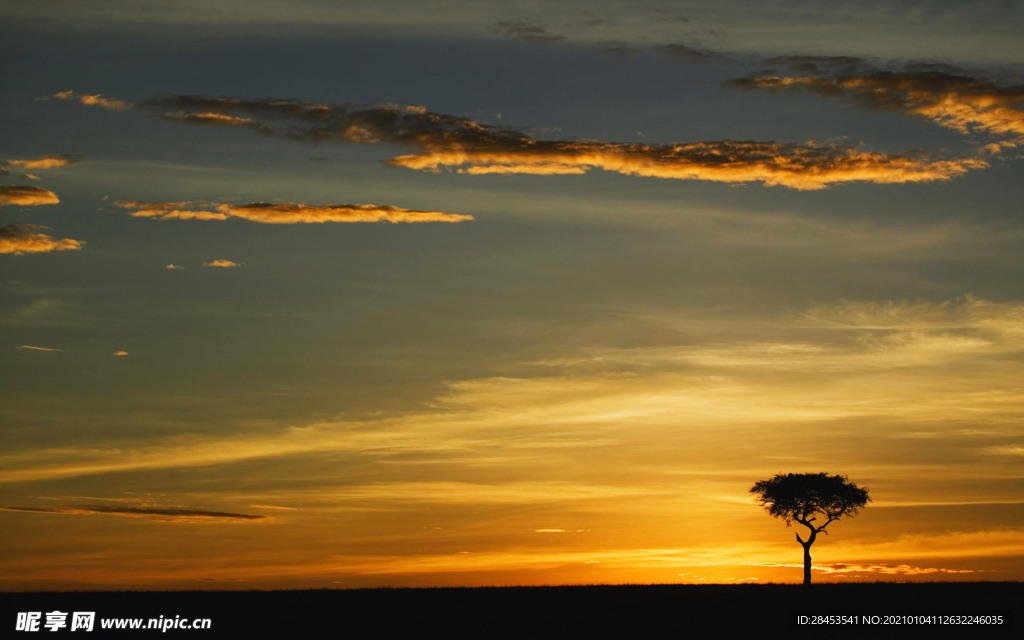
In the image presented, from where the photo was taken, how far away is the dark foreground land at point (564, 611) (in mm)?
49625

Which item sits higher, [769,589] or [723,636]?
[769,589]

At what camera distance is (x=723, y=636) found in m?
48.3

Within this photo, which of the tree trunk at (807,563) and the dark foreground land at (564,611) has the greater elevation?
the tree trunk at (807,563)

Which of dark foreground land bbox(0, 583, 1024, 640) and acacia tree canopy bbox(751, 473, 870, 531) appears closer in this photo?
dark foreground land bbox(0, 583, 1024, 640)

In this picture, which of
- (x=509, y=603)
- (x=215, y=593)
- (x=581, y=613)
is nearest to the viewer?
(x=581, y=613)

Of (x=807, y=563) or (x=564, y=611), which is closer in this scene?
(x=564, y=611)

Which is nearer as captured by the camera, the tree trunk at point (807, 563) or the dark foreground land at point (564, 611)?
the dark foreground land at point (564, 611)

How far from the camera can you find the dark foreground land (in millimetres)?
49625

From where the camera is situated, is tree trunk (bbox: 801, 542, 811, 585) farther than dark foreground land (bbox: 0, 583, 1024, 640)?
Yes

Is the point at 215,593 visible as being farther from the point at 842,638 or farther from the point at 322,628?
the point at 842,638

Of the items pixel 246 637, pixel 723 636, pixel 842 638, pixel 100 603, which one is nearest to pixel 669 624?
pixel 723 636

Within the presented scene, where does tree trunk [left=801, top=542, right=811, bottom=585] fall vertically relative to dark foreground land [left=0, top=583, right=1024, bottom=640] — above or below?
above

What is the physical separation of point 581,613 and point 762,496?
125 feet

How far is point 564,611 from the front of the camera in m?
58.3
